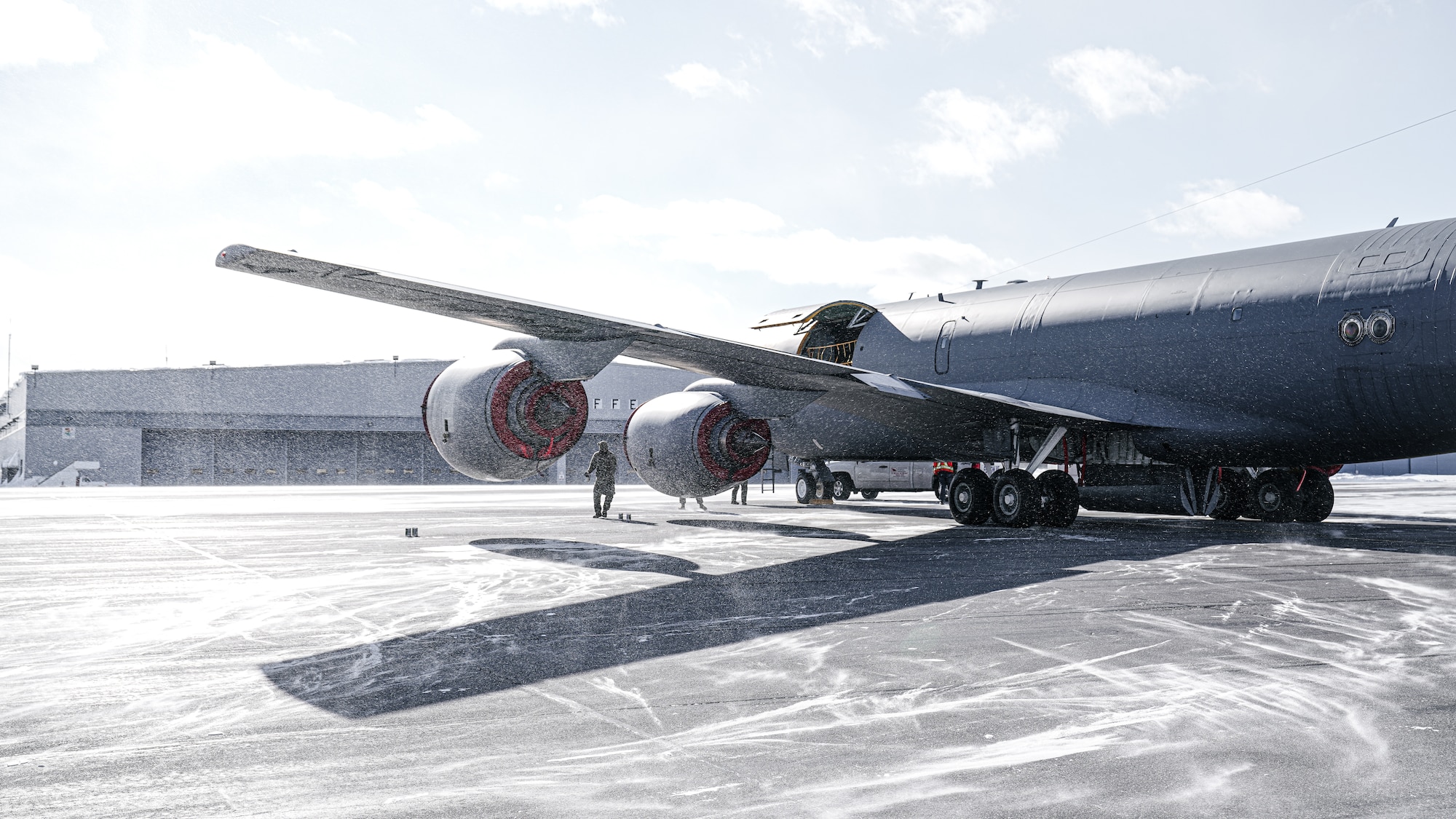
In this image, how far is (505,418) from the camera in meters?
12.6

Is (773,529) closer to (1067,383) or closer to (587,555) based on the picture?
(587,555)

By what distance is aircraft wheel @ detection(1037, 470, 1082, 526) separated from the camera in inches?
592

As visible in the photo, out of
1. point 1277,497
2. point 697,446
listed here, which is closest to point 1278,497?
point 1277,497

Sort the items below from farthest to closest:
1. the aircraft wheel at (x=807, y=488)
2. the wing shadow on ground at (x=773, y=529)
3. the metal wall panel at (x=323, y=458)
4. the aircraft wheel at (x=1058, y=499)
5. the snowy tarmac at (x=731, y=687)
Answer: the metal wall panel at (x=323, y=458)
the aircraft wheel at (x=807, y=488)
the aircraft wheel at (x=1058, y=499)
the wing shadow on ground at (x=773, y=529)
the snowy tarmac at (x=731, y=687)

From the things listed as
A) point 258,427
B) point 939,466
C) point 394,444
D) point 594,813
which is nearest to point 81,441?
point 258,427

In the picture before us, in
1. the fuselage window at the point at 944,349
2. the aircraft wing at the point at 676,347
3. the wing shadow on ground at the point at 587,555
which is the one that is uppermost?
the fuselage window at the point at 944,349

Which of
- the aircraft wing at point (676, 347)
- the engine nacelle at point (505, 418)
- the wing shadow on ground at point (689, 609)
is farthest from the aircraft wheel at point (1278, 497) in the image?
the engine nacelle at point (505, 418)

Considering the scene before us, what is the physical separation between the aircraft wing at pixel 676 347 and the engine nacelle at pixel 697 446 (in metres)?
2.32

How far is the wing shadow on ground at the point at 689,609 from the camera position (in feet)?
16.9

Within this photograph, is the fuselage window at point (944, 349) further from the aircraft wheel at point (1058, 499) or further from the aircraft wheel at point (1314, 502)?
the aircraft wheel at point (1314, 502)

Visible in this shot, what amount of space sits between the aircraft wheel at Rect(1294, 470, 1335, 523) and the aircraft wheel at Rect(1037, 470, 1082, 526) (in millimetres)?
5044

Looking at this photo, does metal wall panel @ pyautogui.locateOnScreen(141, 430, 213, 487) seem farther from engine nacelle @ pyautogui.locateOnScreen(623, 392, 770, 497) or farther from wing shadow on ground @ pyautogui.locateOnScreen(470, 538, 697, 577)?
wing shadow on ground @ pyautogui.locateOnScreen(470, 538, 697, 577)

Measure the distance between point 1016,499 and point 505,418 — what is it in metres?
7.98

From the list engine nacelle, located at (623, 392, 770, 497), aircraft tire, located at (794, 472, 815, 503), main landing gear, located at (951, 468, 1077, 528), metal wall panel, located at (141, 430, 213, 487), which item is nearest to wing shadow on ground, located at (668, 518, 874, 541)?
engine nacelle, located at (623, 392, 770, 497)
